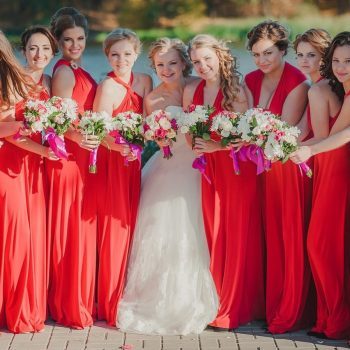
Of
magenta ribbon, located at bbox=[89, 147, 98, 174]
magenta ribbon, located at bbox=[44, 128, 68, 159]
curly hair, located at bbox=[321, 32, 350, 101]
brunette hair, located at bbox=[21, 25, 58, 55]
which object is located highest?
brunette hair, located at bbox=[21, 25, 58, 55]

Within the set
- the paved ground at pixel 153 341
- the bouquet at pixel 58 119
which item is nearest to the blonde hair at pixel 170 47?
the bouquet at pixel 58 119

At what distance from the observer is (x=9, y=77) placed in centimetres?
639

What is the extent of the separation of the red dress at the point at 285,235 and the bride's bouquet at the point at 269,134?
36 centimetres

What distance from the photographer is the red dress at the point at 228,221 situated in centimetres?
671

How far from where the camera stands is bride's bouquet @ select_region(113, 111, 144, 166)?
21.3 ft

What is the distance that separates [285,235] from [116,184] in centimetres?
138

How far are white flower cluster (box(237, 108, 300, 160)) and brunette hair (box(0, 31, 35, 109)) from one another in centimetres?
166

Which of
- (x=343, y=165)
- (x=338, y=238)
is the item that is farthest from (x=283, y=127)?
(x=338, y=238)

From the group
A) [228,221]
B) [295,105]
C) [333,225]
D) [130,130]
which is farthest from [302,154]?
[130,130]

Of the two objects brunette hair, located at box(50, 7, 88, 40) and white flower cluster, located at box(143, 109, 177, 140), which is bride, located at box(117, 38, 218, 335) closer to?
white flower cluster, located at box(143, 109, 177, 140)

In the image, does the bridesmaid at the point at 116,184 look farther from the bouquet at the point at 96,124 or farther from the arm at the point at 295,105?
the arm at the point at 295,105

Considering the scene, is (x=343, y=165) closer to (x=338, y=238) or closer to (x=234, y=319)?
(x=338, y=238)

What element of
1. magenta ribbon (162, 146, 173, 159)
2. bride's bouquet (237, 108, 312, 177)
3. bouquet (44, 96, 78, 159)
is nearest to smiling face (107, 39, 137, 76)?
bouquet (44, 96, 78, 159)

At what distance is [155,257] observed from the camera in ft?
22.2
